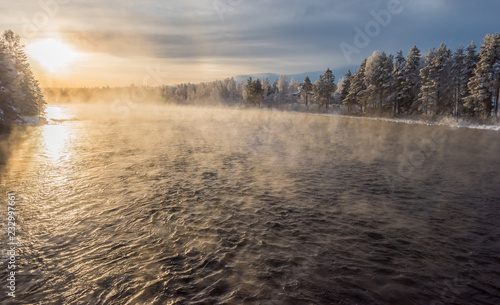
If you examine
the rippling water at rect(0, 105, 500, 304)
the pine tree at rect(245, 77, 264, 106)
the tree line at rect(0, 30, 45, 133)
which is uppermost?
the pine tree at rect(245, 77, 264, 106)

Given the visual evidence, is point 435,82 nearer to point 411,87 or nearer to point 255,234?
point 411,87

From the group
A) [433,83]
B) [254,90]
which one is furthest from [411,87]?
[254,90]

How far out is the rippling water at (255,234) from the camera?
651 cm

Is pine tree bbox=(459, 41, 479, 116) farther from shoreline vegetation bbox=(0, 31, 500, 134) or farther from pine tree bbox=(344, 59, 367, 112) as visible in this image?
pine tree bbox=(344, 59, 367, 112)

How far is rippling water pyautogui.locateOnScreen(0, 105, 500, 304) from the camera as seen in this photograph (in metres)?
6.51

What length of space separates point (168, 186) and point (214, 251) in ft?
23.7

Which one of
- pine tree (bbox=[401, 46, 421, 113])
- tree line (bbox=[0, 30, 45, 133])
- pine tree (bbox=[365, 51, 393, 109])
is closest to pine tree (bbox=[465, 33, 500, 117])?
pine tree (bbox=[401, 46, 421, 113])

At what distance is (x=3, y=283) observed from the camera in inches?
260

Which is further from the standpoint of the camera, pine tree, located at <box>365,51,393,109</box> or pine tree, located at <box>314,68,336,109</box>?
pine tree, located at <box>314,68,336,109</box>

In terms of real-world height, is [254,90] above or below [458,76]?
above

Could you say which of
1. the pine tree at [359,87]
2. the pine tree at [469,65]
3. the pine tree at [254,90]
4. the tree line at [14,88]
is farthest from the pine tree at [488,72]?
the pine tree at [254,90]

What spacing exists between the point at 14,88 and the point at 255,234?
185 feet

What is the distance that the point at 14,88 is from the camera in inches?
1784

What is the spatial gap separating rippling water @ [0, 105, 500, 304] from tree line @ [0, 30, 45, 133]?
3469cm
